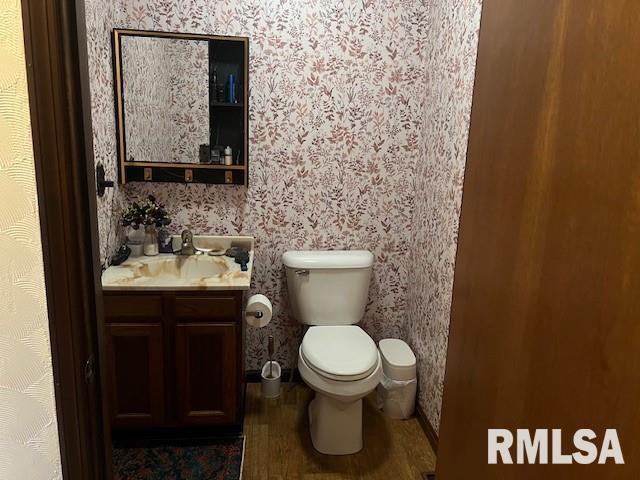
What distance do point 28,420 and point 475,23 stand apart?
1.89m

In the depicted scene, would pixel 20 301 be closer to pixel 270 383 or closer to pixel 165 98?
pixel 165 98

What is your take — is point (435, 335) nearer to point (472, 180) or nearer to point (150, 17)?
point (472, 180)

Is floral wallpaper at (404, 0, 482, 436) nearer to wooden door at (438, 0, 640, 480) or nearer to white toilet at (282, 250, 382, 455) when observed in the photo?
white toilet at (282, 250, 382, 455)

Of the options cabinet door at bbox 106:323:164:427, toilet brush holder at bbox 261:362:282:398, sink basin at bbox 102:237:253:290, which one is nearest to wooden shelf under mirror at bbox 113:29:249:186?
sink basin at bbox 102:237:253:290

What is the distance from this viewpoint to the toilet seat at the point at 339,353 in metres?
A: 1.97

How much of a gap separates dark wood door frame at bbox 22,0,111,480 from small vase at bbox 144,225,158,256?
1.57 metres

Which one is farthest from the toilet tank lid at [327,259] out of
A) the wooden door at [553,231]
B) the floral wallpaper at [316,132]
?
the wooden door at [553,231]

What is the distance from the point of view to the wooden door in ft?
1.82

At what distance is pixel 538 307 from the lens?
0.72 meters

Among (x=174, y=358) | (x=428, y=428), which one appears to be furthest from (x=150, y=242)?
(x=428, y=428)

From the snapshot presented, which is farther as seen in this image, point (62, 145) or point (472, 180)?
point (472, 180)

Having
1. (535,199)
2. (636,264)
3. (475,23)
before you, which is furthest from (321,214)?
(636,264)

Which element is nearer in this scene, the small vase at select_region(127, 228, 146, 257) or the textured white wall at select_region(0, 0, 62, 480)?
the textured white wall at select_region(0, 0, 62, 480)

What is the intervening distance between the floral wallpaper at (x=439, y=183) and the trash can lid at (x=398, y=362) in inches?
2.3
